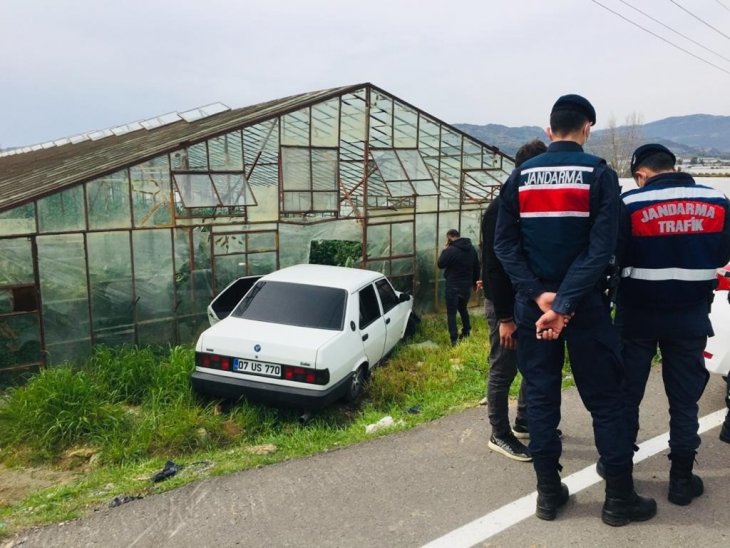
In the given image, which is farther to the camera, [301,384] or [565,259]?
[301,384]

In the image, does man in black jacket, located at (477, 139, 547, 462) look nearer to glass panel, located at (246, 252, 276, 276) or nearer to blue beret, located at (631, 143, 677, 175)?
blue beret, located at (631, 143, 677, 175)

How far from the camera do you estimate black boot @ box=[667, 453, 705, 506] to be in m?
3.14

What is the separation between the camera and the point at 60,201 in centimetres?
770

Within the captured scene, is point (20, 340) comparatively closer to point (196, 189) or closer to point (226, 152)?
point (196, 189)

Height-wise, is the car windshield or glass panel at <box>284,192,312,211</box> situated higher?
glass panel at <box>284,192,312,211</box>

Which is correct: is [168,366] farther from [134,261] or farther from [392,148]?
[392,148]

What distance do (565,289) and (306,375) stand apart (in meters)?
3.55

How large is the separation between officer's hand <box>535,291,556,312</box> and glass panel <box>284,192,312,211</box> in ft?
24.8

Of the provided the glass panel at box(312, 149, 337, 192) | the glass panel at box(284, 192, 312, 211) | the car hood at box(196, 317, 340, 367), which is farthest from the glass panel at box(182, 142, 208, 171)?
the car hood at box(196, 317, 340, 367)

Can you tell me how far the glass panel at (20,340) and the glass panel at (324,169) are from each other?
16.3 feet

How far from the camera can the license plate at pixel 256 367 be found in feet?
19.2

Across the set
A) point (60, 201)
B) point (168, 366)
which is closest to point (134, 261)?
point (60, 201)

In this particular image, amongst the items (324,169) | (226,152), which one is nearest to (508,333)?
(226,152)

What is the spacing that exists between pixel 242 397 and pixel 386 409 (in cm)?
154
